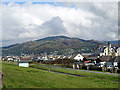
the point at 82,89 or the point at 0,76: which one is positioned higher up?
the point at 0,76

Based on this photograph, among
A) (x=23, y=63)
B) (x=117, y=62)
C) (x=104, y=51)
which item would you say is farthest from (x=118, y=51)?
(x=23, y=63)

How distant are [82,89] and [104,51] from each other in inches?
4098

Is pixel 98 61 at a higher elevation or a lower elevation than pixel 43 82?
lower

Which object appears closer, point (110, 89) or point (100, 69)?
point (110, 89)

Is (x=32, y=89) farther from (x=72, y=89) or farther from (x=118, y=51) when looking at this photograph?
(x=118, y=51)

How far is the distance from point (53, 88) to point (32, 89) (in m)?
2.38


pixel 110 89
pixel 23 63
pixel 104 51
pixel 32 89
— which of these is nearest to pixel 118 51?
pixel 104 51

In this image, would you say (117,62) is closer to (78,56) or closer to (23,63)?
(23,63)

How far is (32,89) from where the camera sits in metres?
13.7

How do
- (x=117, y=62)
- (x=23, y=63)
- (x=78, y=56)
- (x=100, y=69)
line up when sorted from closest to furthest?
→ (x=100, y=69) < (x=23, y=63) < (x=117, y=62) < (x=78, y=56)

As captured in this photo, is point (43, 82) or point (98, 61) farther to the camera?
point (98, 61)

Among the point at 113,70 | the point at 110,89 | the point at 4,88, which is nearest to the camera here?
the point at 4,88

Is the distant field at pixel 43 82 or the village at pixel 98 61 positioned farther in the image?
the village at pixel 98 61

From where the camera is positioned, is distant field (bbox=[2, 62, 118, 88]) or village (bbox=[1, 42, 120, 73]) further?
village (bbox=[1, 42, 120, 73])
